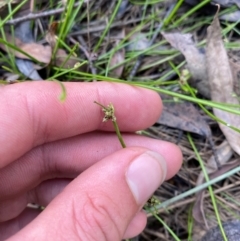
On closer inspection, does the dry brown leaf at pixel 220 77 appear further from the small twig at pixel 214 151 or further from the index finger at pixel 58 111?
the index finger at pixel 58 111

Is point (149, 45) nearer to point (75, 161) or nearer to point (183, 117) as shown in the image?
point (183, 117)

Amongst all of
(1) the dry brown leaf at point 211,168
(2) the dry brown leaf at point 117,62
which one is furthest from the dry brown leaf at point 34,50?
(1) the dry brown leaf at point 211,168

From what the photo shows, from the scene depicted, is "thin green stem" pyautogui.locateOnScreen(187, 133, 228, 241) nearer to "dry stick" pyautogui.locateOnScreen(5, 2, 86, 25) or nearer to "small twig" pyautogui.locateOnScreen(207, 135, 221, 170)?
"small twig" pyautogui.locateOnScreen(207, 135, 221, 170)

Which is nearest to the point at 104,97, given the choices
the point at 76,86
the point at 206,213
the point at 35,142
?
the point at 76,86

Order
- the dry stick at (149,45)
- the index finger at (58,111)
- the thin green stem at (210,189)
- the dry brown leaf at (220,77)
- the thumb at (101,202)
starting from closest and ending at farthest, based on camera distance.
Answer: the thumb at (101,202)
the index finger at (58,111)
the thin green stem at (210,189)
the dry brown leaf at (220,77)
the dry stick at (149,45)

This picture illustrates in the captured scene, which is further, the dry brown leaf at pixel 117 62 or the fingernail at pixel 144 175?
the dry brown leaf at pixel 117 62

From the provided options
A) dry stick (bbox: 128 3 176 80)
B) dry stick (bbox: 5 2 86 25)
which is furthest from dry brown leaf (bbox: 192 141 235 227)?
dry stick (bbox: 5 2 86 25)

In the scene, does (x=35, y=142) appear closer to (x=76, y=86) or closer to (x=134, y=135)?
(x=76, y=86)
